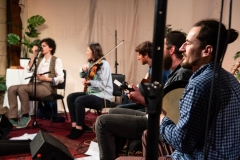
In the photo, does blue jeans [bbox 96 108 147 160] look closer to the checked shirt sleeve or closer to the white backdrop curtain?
the checked shirt sleeve

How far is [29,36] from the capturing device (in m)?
4.70

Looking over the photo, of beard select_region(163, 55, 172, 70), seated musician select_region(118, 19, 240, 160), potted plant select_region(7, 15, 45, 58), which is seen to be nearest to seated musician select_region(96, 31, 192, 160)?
beard select_region(163, 55, 172, 70)

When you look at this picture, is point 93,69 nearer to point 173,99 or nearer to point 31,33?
point 31,33

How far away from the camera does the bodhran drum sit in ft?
4.73

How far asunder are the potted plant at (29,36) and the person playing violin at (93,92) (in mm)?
1478

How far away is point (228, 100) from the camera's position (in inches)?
41.6

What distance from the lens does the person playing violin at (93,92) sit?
3.25m

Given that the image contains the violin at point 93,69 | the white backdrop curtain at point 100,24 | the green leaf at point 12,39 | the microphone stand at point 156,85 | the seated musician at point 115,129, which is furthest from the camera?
the white backdrop curtain at point 100,24

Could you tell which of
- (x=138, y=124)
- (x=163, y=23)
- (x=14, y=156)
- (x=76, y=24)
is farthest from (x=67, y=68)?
(x=163, y=23)

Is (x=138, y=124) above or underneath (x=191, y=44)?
underneath

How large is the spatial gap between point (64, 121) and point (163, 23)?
370cm

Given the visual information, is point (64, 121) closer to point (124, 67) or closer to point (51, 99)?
point (51, 99)

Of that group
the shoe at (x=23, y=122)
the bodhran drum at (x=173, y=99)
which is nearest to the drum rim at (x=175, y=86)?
the bodhran drum at (x=173, y=99)

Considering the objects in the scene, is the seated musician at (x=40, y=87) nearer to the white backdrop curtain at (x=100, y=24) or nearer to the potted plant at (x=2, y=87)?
Answer: the potted plant at (x=2, y=87)
